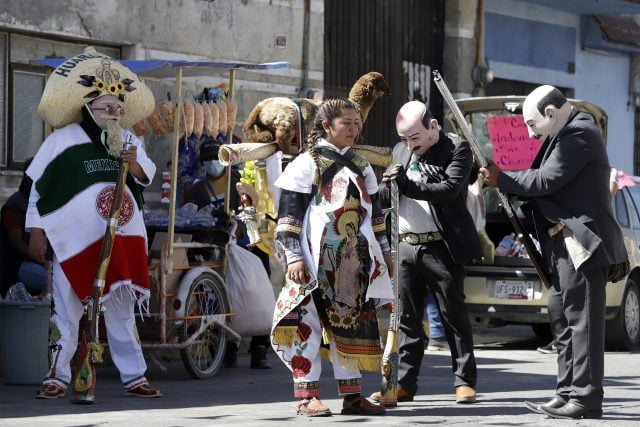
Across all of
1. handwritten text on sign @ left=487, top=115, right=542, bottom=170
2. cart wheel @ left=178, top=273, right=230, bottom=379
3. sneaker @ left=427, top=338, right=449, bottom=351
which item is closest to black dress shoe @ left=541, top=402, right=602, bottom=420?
cart wheel @ left=178, top=273, right=230, bottom=379

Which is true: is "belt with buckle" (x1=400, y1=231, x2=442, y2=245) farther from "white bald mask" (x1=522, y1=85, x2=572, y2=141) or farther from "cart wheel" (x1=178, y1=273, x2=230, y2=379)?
"cart wheel" (x1=178, y1=273, x2=230, y2=379)

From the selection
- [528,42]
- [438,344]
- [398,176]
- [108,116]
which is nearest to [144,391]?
[108,116]

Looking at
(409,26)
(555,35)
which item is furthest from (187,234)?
(555,35)

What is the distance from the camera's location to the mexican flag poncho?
1002cm

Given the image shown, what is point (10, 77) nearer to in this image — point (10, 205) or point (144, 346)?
point (10, 205)

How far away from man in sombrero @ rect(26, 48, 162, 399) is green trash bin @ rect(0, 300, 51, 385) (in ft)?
3.02

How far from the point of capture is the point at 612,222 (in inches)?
351

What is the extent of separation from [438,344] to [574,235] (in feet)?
19.1

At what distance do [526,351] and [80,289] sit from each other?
5985mm

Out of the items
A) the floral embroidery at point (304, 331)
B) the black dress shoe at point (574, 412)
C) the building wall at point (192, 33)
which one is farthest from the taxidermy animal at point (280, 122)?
the black dress shoe at point (574, 412)

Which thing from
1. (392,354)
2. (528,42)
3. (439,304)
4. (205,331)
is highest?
(528,42)

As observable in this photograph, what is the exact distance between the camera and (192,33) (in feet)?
51.1

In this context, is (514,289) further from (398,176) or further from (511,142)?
(398,176)

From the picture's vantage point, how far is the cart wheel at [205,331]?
11516mm
